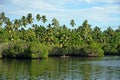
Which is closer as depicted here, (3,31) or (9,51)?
(9,51)

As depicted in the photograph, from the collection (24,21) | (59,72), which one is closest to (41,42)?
(24,21)

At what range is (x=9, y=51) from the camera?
12750 cm

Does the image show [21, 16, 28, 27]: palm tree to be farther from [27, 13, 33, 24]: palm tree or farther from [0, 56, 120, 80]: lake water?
[0, 56, 120, 80]: lake water

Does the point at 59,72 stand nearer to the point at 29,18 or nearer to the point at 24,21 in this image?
the point at 24,21

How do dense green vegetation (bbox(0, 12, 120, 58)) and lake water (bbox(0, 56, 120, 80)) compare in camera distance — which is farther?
dense green vegetation (bbox(0, 12, 120, 58))

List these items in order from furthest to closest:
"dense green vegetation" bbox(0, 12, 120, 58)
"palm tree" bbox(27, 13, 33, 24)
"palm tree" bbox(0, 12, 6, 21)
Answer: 1. "palm tree" bbox(27, 13, 33, 24)
2. "palm tree" bbox(0, 12, 6, 21)
3. "dense green vegetation" bbox(0, 12, 120, 58)

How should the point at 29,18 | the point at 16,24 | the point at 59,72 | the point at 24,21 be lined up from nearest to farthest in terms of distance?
the point at 59,72, the point at 16,24, the point at 24,21, the point at 29,18

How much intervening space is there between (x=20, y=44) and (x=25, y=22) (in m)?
30.3

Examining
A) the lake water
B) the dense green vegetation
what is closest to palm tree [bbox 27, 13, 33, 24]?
the dense green vegetation

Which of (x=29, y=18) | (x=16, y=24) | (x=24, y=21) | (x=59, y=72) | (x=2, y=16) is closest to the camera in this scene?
(x=59, y=72)

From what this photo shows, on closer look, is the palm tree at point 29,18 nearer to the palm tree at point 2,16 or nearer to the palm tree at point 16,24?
the palm tree at point 16,24

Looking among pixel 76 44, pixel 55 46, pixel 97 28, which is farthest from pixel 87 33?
pixel 55 46

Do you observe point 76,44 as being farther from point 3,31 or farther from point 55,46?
point 3,31

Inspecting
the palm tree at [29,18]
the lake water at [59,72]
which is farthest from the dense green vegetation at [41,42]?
the lake water at [59,72]
